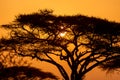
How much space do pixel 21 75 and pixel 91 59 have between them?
4.42m

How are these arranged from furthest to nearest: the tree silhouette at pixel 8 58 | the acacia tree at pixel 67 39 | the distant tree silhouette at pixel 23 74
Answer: the distant tree silhouette at pixel 23 74, the tree silhouette at pixel 8 58, the acacia tree at pixel 67 39

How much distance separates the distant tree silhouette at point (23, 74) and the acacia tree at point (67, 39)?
1.31 metres

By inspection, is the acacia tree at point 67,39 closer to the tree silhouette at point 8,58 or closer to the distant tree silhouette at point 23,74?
the tree silhouette at point 8,58

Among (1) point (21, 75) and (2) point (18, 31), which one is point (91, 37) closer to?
(2) point (18, 31)

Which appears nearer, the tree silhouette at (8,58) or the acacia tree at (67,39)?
the acacia tree at (67,39)

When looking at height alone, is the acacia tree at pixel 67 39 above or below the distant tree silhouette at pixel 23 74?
above

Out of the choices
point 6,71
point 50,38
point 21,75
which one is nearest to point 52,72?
point 21,75

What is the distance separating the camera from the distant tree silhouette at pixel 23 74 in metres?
21.5

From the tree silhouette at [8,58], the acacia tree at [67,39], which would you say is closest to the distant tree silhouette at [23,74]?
the tree silhouette at [8,58]

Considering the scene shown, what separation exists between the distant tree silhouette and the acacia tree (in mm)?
1308

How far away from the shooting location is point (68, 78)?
20.3m

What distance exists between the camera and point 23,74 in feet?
77.6

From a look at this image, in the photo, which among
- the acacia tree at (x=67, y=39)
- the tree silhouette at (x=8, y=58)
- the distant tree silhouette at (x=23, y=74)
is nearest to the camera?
the acacia tree at (x=67, y=39)

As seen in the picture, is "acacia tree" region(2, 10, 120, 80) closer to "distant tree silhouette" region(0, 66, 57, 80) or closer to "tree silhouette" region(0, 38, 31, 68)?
"tree silhouette" region(0, 38, 31, 68)
